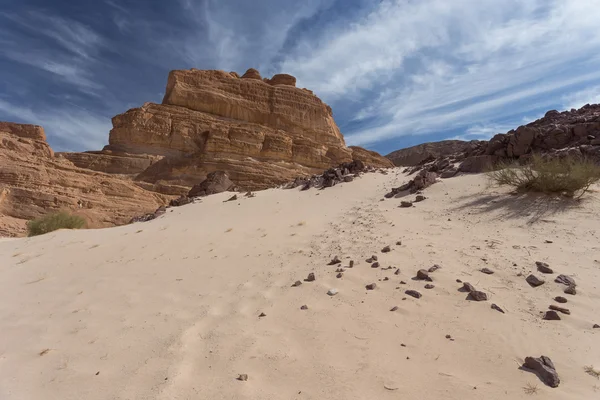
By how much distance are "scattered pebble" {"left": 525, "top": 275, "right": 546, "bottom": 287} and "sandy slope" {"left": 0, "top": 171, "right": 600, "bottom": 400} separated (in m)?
0.06

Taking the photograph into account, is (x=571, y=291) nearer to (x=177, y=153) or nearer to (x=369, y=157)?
(x=177, y=153)

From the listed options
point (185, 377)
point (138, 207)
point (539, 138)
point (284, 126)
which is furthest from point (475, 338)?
point (284, 126)

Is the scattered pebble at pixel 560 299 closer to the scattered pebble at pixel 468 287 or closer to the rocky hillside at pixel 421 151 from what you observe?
the scattered pebble at pixel 468 287

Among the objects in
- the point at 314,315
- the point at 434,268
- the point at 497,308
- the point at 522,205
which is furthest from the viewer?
the point at 522,205

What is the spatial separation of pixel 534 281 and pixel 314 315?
2150 millimetres

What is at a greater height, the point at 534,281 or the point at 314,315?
the point at 314,315

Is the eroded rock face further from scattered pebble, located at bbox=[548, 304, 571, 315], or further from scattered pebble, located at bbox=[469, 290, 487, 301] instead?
scattered pebble, located at bbox=[548, 304, 571, 315]

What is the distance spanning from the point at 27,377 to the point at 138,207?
18.7 metres

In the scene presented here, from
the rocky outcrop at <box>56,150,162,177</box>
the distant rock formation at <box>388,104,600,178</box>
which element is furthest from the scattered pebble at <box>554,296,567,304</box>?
the rocky outcrop at <box>56,150,162,177</box>

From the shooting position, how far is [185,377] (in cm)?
232

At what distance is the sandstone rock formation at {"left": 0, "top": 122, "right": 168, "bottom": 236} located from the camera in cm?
1683

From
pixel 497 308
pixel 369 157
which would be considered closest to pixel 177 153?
pixel 369 157

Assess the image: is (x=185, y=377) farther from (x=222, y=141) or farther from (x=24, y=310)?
(x=222, y=141)

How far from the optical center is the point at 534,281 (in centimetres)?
320
